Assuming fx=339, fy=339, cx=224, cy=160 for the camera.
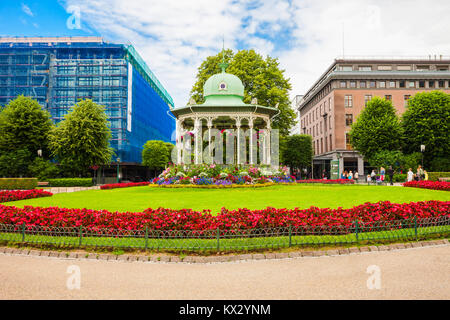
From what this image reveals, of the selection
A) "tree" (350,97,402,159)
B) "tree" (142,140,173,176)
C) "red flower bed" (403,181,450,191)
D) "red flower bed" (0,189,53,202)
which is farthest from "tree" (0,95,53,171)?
"tree" (350,97,402,159)

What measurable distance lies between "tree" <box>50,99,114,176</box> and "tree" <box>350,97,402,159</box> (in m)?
36.6

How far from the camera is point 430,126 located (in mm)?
45906

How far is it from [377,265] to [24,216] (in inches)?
401

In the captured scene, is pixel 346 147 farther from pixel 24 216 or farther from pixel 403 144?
pixel 24 216

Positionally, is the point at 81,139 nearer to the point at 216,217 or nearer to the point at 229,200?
the point at 229,200

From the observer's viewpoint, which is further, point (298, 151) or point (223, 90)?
point (298, 151)

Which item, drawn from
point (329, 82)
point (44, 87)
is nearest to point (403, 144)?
point (329, 82)

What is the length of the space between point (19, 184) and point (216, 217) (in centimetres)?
3358

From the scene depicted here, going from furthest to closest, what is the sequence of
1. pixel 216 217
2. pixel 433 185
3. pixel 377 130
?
1. pixel 377 130
2. pixel 433 185
3. pixel 216 217

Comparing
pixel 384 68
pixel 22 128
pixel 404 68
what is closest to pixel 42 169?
pixel 22 128

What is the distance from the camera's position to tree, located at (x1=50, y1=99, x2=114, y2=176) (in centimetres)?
4228

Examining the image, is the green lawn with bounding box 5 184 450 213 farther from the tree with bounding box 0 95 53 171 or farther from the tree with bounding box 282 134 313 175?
the tree with bounding box 282 134 313 175

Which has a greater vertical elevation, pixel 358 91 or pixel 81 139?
pixel 358 91

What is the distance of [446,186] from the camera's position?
2262cm
